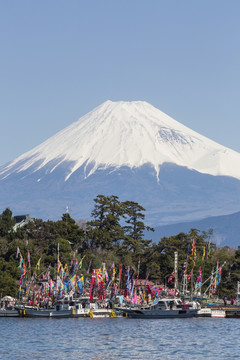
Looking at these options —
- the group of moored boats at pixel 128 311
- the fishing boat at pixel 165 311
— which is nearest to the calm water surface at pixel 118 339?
the fishing boat at pixel 165 311

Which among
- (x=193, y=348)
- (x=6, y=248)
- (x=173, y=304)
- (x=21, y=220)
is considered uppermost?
(x=21, y=220)

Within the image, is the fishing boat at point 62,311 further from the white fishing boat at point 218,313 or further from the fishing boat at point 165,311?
the white fishing boat at point 218,313

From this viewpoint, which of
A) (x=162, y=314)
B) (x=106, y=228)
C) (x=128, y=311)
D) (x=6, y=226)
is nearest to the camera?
(x=162, y=314)

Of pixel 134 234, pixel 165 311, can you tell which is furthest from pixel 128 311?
pixel 134 234

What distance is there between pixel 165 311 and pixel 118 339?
3014cm

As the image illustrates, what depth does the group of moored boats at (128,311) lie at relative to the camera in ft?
356

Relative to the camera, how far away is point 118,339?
78.3m

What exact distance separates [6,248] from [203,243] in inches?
1505

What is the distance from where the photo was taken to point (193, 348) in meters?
70.1

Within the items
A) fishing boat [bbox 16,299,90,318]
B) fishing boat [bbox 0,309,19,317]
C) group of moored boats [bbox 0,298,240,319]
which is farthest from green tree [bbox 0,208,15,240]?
fishing boat [bbox 16,299,90,318]

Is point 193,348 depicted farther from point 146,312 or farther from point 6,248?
point 6,248

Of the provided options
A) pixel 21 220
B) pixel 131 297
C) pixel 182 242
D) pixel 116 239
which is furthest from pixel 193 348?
pixel 21 220

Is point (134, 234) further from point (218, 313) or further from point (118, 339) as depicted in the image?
point (118, 339)

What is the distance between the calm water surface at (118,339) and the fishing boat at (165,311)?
163cm
